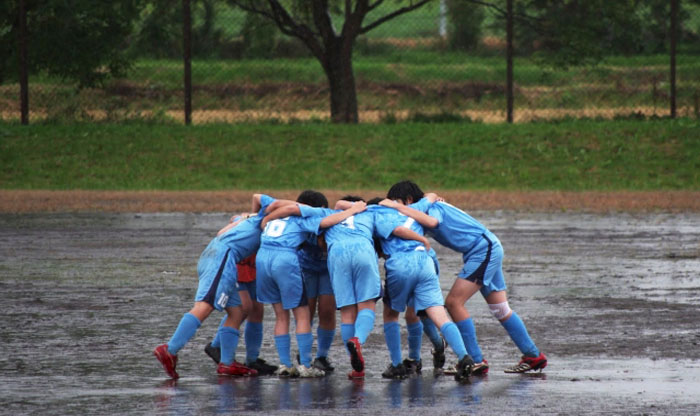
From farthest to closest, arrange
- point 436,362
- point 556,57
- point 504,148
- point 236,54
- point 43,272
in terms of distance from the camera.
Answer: point 236,54 → point 556,57 → point 504,148 → point 43,272 → point 436,362

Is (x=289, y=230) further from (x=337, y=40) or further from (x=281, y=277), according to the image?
(x=337, y=40)

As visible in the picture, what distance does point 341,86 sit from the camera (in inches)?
1084

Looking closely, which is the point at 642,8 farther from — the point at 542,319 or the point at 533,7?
the point at 542,319

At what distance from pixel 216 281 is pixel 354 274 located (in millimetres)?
1053

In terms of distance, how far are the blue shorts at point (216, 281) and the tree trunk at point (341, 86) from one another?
17892mm

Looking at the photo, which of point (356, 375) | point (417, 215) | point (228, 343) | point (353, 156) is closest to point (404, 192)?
point (417, 215)

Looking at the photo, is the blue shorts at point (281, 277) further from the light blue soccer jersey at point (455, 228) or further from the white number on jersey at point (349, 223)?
the light blue soccer jersey at point (455, 228)

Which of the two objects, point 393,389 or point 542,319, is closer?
point 393,389

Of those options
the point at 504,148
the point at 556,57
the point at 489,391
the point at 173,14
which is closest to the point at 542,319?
the point at 489,391

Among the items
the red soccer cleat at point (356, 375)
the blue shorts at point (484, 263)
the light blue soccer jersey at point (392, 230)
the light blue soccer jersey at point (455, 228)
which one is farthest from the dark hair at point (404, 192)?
the red soccer cleat at point (356, 375)

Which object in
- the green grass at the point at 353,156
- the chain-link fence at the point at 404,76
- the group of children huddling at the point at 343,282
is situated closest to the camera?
the group of children huddling at the point at 343,282

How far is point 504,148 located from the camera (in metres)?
24.5

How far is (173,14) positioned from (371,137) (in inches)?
232

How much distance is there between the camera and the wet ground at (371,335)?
321 inches
